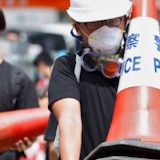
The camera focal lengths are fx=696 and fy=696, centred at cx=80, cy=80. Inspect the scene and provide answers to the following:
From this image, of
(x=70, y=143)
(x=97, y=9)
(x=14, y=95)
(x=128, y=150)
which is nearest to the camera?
(x=128, y=150)

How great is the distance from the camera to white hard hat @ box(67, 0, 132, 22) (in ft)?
11.4

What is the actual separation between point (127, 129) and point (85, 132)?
465 mm

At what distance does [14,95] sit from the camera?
4938 millimetres

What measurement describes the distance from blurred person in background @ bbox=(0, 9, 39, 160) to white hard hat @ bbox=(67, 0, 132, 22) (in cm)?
135

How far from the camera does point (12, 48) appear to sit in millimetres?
12453

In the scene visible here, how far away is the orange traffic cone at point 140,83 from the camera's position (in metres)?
3.11

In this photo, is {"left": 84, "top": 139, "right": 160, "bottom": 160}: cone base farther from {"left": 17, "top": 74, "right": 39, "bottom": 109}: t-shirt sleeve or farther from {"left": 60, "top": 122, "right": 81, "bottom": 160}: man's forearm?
{"left": 17, "top": 74, "right": 39, "bottom": 109}: t-shirt sleeve

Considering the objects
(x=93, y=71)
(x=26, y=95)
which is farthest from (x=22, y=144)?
(x=93, y=71)

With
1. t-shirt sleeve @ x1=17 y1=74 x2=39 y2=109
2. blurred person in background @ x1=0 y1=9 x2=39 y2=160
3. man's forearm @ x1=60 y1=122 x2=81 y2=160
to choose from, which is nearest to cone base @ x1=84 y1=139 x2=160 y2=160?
man's forearm @ x1=60 y1=122 x2=81 y2=160

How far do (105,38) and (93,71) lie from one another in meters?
0.20

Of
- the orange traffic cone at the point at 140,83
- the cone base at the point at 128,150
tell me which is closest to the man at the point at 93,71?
the orange traffic cone at the point at 140,83

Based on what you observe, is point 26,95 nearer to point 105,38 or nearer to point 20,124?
point 20,124

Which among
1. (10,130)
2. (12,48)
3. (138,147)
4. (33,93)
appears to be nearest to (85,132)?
(138,147)

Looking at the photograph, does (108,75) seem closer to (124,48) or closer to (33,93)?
(124,48)
